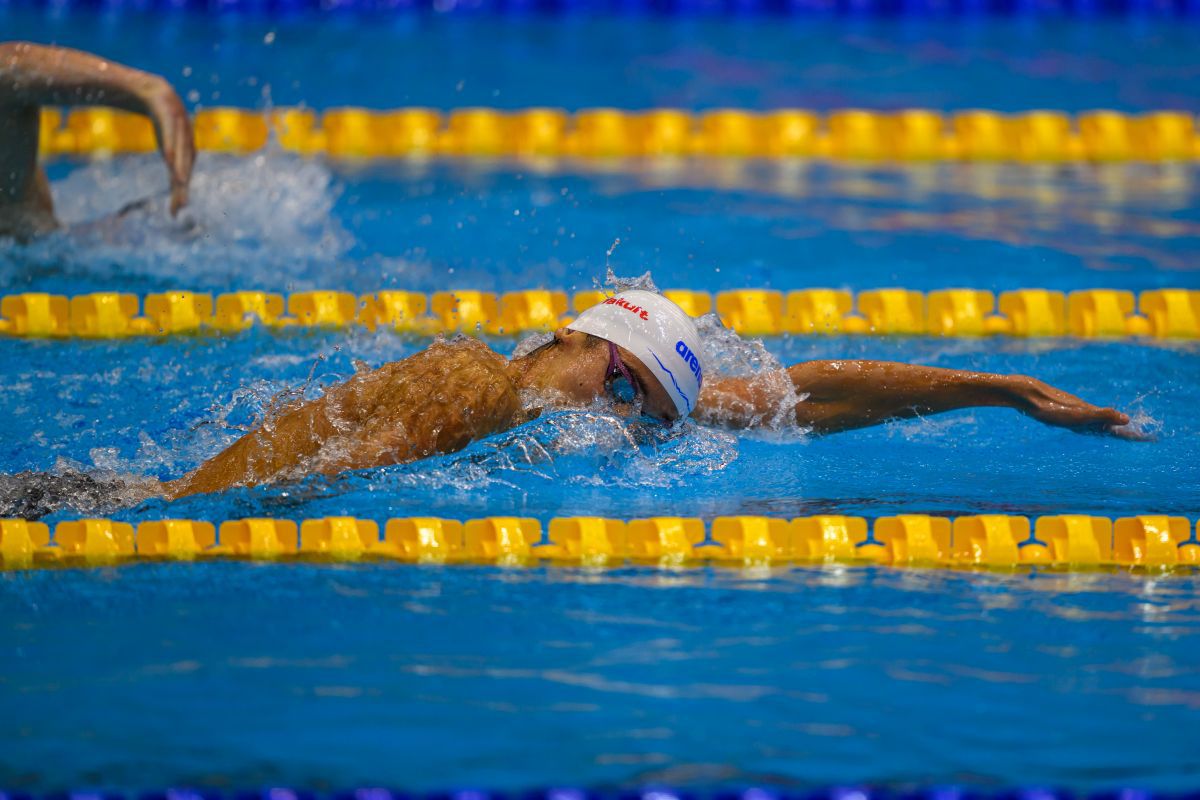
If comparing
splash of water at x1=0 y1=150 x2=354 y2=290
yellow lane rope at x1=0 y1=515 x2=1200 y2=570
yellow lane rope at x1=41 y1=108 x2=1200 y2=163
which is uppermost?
yellow lane rope at x1=41 y1=108 x2=1200 y2=163

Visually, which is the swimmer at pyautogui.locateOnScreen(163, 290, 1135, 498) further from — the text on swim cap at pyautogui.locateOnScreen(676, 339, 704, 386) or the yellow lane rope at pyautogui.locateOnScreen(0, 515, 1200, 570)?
the yellow lane rope at pyautogui.locateOnScreen(0, 515, 1200, 570)

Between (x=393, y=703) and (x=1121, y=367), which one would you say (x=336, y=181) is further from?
(x=393, y=703)

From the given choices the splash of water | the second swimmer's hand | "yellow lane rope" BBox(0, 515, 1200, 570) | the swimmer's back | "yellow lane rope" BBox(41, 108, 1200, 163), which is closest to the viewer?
"yellow lane rope" BBox(0, 515, 1200, 570)

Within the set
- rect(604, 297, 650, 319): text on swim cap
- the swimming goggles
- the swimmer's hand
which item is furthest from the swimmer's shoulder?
the swimmer's hand

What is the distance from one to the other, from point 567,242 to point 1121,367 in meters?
1.96

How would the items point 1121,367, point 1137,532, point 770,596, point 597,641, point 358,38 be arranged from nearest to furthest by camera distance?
point 597,641 → point 770,596 → point 1137,532 → point 1121,367 → point 358,38

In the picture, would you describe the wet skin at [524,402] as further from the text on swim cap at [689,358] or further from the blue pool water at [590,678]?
the blue pool water at [590,678]

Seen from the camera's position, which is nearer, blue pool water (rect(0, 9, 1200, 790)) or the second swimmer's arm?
blue pool water (rect(0, 9, 1200, 790))

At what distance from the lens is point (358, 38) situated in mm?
7574

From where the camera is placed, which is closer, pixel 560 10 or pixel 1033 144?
pixel 1033 144

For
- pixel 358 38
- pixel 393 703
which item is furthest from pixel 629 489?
pixel 358 38

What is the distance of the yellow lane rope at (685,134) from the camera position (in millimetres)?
6262

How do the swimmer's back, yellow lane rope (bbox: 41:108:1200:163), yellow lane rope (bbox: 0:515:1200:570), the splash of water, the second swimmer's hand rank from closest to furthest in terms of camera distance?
yellow lane rope (bbox: 0:515:1200:570)
the swimmer's back
the second swimmer's hand
the splash of water
yellow lane rope (bbox: 41:108:1200:163)

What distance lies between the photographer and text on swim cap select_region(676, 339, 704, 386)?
3.22 metres
